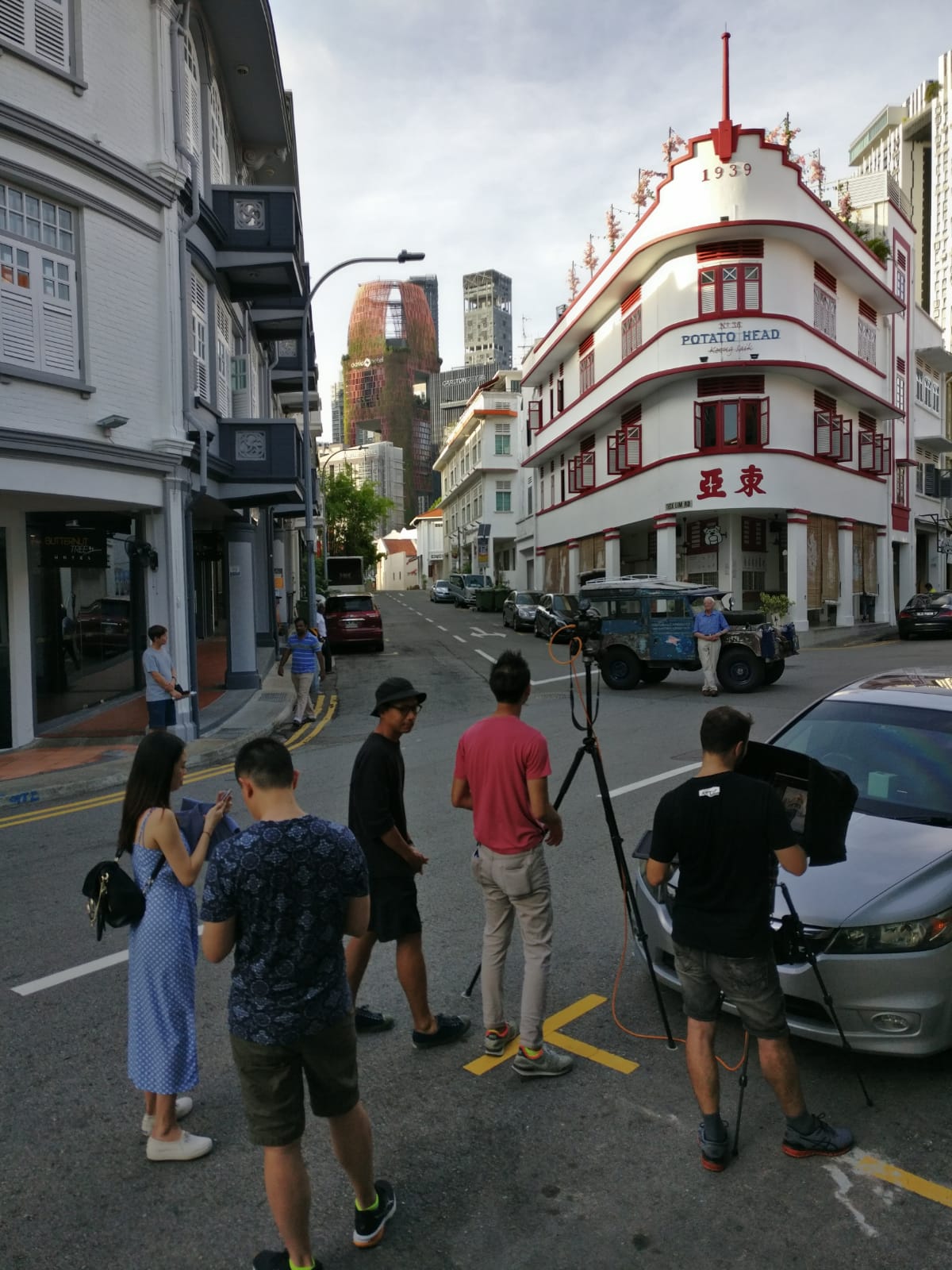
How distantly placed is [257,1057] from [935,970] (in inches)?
106

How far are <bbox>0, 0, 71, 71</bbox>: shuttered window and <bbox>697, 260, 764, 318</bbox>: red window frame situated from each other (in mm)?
20640

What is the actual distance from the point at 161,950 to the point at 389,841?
1025 mm

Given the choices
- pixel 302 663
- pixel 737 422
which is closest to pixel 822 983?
pixel 302 663

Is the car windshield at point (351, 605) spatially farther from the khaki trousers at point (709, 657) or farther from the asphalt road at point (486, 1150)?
the asphalt road at point (486, 1150)

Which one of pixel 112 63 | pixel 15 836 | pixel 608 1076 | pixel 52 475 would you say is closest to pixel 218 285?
pixel 112 63

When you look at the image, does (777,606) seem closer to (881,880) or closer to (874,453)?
(874,453)

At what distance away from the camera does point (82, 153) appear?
11891 mm

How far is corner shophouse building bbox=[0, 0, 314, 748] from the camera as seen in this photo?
11.6 meters

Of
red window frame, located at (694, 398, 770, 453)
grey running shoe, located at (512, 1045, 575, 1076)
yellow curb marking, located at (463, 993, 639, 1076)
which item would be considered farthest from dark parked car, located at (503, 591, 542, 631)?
grey running shoe, located at (512, 1045, 575, 1076)

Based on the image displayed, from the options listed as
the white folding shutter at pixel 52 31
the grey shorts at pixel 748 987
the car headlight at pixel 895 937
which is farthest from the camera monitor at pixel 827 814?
the white folding shutter at pixel 52 31

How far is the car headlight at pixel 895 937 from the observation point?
378 cm

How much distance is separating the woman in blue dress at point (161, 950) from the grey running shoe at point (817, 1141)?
2.21 m

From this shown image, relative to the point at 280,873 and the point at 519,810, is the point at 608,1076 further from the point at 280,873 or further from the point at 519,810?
the point at 280,873

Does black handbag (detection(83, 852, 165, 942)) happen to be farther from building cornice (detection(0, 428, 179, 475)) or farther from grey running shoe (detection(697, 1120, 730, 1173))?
building cornice (detection(0, 428, 179, 475))
